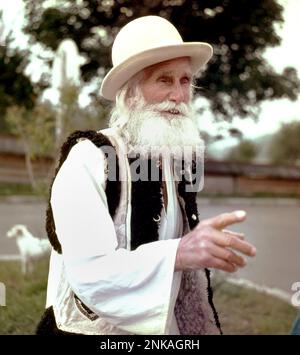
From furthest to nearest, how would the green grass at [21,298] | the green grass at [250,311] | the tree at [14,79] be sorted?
the green grass at [250,311]
the green grass at [21,298]
the tree at [14,79]

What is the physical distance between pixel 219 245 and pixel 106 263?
0.23 metres

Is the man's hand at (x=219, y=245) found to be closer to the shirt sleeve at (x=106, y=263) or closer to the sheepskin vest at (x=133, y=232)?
the shirt sleeve at (x=106, y=263)

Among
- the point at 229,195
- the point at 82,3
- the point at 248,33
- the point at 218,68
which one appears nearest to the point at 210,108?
the point at 218,68

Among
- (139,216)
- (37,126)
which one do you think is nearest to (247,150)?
(37,126)

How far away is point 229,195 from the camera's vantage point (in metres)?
7.35

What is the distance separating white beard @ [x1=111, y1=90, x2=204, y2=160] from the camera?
1.34 metres

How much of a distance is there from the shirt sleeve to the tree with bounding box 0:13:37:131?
1.44 metres

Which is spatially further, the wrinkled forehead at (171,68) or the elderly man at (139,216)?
the wrinkled forehead at (171,68)

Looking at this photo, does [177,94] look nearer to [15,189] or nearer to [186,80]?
[186,80]

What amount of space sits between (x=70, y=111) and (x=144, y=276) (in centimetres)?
A: 241

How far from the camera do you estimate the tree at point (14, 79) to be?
280cm

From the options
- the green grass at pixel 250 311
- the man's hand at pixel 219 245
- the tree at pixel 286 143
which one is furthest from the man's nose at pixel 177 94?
the tree at pixel 286 143

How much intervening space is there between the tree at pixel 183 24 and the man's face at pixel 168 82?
1.18 metres
